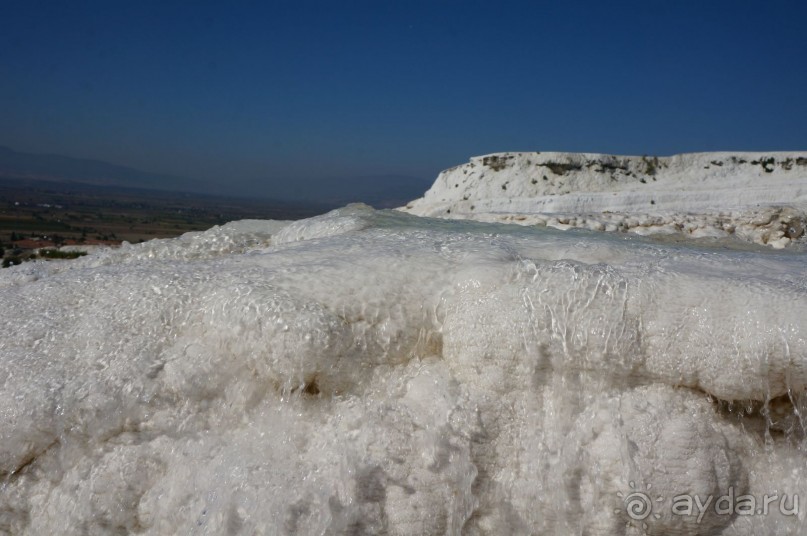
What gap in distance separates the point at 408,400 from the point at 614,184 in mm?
18336

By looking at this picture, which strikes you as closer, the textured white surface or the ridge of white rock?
the textured white surface

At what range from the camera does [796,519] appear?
362 cm

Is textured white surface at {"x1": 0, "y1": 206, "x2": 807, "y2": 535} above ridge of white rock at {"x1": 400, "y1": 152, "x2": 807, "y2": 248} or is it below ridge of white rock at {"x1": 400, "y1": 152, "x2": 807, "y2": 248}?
below

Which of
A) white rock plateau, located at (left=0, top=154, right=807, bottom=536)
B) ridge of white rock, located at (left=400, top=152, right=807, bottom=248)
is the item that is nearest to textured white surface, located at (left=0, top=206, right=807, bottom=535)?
white rock plateau, located at (left=0, top=154, right=807, bottom=536)

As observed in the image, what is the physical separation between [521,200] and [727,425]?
15938mm

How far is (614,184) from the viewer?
806 inches

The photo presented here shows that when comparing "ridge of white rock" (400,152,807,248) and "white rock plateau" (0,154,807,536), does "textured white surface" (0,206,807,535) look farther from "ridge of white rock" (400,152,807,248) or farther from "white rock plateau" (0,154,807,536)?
"ridge of white rock" (400,152,807,248)

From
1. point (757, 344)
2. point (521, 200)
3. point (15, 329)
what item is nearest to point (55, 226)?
point (521, 200)

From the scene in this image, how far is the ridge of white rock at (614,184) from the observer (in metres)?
17.5

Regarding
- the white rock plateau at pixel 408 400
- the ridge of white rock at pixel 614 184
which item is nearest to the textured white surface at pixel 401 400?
the white rock plateau at pixel 408 400

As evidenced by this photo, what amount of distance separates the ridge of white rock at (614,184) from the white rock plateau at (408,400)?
1108 centimetres

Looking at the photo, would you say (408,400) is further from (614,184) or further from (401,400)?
(614,184)

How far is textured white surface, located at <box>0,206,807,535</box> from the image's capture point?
360 cm

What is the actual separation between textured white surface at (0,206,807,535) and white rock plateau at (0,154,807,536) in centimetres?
1
